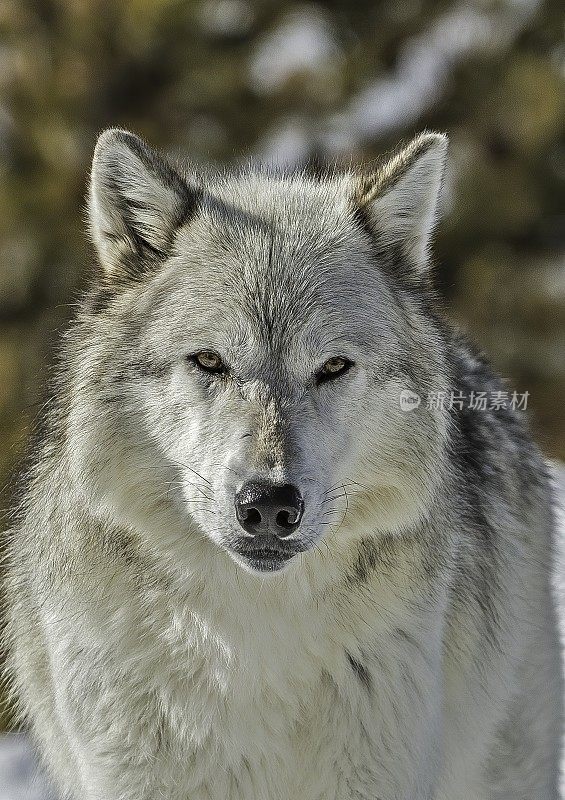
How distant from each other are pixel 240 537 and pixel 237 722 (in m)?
0.70

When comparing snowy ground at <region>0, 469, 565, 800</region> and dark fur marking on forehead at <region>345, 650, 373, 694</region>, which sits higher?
dark fur marking on forehead at <region>345, 650, 373, 694</region>

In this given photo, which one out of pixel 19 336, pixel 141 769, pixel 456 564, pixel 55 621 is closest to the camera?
pixel 141 769

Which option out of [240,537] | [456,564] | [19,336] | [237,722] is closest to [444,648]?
[456,564]

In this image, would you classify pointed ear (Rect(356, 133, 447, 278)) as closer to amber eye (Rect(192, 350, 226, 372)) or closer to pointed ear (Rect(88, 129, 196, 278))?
pointed ear (Rect(88, 129, 196, 278))

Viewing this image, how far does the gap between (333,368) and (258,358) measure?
0.25m

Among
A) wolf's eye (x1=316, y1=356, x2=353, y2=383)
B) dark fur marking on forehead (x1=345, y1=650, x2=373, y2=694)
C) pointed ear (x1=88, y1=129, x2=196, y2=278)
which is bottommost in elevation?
A: dark fur marking on forehead (x1=345, y1=650, x2=373, y2=694)

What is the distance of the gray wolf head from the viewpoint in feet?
11.3

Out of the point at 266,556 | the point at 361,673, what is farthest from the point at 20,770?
the point at 266,556

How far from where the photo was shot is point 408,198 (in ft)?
13.1

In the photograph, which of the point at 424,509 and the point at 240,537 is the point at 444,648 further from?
the point at 240,537

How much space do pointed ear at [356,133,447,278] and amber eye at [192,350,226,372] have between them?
82cm

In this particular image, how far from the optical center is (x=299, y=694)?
3.72 m

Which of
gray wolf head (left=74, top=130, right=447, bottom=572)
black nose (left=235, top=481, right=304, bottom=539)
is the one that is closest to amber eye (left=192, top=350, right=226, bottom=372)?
gray wolf head (left=74, top=130, right=447, bottom=572)

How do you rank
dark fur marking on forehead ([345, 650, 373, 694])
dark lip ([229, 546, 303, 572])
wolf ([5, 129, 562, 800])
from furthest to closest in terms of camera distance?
dark fur marking on forehead ([345, 650, 373, 694]) → wolf ([5, 129, 562, 800]) → dark lip ([229, 546, 303, 572])
